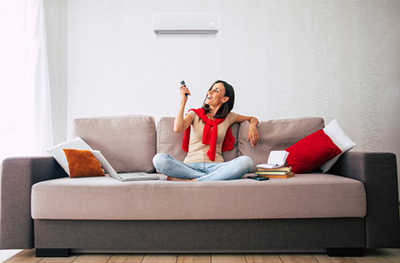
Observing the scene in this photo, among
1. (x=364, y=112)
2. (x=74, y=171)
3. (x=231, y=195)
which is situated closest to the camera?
(x=231, y=195)

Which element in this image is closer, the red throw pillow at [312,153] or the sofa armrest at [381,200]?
the sofa armrest at [381,200]

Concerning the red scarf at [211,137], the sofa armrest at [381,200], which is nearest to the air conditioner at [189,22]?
the red scarf at [211,137]

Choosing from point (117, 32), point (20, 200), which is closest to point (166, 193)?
point (20, 200)

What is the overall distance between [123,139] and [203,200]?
44.7 inches

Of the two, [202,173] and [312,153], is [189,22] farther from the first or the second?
[312,153]

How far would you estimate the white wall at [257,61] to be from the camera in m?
3.80

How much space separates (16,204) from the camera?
214 cm

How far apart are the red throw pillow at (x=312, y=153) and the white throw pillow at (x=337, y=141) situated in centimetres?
4

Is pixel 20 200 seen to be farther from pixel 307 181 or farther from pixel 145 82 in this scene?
pixel 145 82

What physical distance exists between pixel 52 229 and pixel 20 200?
26 cm

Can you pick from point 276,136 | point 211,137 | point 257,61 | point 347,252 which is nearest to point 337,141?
point 276,136

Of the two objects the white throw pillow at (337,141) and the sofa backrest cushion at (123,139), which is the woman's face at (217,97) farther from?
the white throw pillow at (337,141)

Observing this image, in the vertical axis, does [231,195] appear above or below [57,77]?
below

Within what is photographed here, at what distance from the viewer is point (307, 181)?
2.13 m
